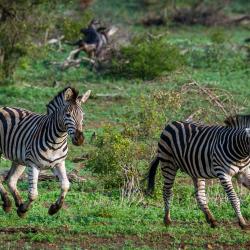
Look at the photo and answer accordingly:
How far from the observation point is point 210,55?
26766 mm

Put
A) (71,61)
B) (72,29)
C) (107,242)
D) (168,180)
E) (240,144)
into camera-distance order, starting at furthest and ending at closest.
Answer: (72,29), (71,61), (168,180), (240,144), (107,242)

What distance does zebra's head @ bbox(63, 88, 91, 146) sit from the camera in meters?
10.2

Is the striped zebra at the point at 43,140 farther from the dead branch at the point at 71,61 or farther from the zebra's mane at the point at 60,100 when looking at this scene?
the dead branch at the point at 71,61

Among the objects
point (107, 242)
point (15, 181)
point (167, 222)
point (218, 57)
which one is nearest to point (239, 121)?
point (167, 222)

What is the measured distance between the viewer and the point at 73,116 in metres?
10.5

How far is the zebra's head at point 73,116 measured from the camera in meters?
10.2

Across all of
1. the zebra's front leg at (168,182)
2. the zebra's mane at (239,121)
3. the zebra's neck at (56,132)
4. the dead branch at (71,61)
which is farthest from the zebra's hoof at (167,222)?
the dead branch at (71,61)

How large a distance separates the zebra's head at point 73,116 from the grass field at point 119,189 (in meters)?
1.08

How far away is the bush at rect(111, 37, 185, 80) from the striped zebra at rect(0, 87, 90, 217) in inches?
468

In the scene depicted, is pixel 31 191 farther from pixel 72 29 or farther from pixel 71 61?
pixel 72 29

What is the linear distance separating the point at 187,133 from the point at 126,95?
10359 mm

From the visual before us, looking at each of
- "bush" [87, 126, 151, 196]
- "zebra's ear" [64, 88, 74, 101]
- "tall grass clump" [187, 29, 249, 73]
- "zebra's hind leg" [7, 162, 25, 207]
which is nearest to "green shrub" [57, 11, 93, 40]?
"tall grass clump" [187, 29, 249, 73]

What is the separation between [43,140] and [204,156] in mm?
2006

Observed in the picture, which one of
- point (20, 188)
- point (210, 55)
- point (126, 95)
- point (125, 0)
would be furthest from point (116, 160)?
point (125, 0)
